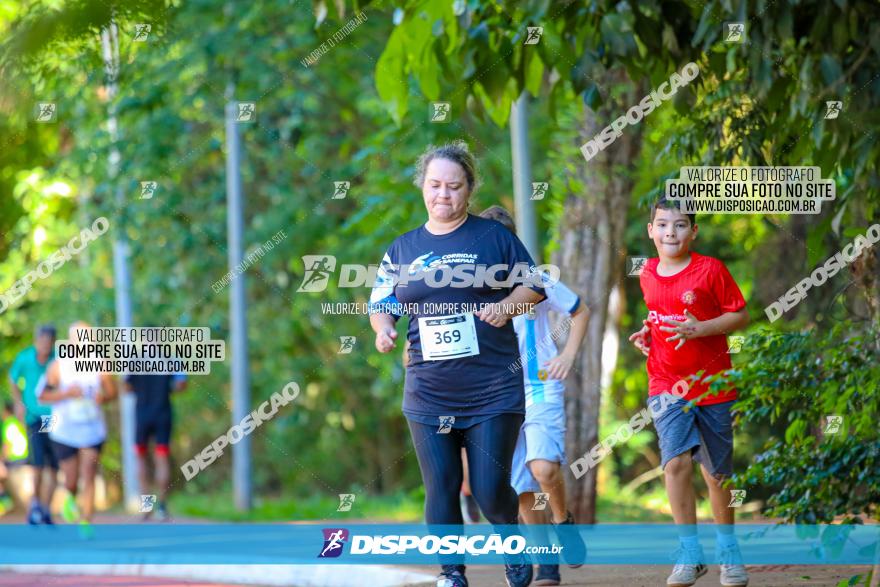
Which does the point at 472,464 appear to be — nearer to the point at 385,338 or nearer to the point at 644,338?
the point at 385,338

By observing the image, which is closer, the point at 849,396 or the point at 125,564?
the point at 849,396

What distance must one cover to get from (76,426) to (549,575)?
19.2 feet

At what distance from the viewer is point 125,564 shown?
28.2ft

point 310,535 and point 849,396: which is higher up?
point 849,396

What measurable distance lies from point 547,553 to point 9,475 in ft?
47.0

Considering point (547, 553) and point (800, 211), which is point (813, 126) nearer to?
point (800, 211)

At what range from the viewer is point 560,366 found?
20.3 ft

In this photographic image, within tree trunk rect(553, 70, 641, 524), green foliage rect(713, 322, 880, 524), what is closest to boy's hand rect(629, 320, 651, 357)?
green foliage rect(713, 322, 880, 524)

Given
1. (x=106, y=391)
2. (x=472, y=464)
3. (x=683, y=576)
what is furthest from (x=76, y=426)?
(x=683, y=576)

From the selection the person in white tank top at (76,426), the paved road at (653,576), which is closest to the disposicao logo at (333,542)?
the paved road at (653,576)

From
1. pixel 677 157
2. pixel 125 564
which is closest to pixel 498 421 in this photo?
pixel 677 157

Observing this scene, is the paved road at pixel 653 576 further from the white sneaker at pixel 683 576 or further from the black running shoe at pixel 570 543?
the white sneaker at pixel 683 576

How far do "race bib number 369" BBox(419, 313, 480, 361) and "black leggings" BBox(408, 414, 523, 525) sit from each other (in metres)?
0.31

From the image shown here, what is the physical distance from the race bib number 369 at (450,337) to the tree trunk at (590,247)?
173 inches
